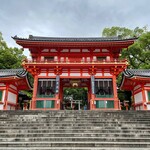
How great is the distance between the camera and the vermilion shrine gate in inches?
671

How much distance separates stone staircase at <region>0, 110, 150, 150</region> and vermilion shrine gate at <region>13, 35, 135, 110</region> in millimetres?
4413

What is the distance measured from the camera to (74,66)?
17.8 metres

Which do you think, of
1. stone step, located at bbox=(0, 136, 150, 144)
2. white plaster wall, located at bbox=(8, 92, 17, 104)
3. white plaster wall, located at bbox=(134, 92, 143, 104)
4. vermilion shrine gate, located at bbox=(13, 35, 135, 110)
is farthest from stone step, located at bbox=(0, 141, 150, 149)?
white plaster wall, located at bbox=(8, 92, 17, 104)

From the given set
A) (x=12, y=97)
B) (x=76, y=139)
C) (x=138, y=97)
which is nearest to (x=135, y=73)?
(x=138, y=97)

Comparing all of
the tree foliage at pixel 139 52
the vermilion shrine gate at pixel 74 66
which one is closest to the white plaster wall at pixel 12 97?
the vermilion shrine gate at pixel 74 66

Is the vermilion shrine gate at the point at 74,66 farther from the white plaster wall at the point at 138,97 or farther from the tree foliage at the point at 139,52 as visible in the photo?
the tree foliage at the point at 139,52

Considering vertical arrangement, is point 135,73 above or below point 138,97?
above

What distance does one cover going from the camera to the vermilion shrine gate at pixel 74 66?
671 inches

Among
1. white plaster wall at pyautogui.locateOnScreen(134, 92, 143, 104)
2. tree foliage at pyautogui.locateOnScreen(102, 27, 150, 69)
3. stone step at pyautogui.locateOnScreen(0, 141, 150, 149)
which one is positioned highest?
tree foliage at pyautogui.locateOnScreen(102, 27, 150, 69)

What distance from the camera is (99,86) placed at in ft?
58.7

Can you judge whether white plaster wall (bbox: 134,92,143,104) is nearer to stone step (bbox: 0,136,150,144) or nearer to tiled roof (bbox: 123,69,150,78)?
tiled roof (bbox: 123,69,150,78)

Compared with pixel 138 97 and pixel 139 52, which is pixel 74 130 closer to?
pixel 138 97

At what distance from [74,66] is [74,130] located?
9.20 metres

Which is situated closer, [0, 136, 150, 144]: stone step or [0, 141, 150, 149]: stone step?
[0, 141, 150, 149]: stone step
